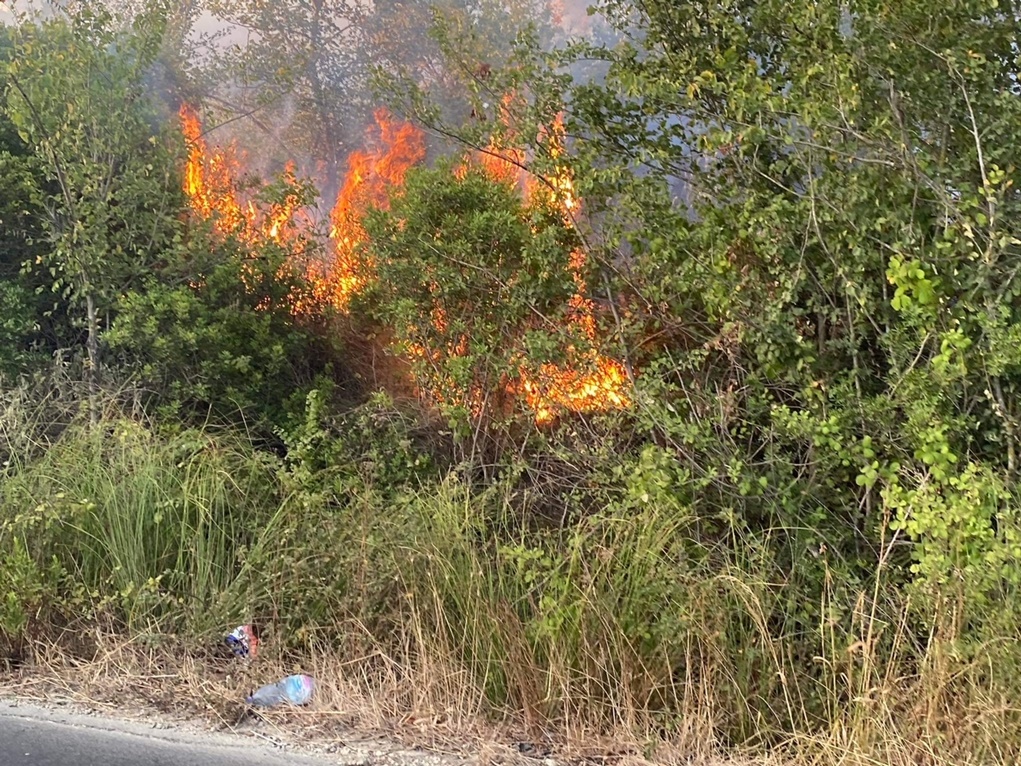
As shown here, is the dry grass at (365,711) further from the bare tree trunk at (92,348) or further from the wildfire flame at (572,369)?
the bare tree trunk at (92,348)

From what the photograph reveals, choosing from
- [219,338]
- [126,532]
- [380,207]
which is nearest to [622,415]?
[126,532]

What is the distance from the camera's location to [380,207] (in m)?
6.45

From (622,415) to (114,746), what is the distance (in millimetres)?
3035

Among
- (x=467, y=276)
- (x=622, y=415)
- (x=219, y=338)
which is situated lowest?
(x=622, y=415)

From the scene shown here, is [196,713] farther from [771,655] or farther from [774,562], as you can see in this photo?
[774,562]

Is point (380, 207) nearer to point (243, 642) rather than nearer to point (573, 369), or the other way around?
point (573, 369)

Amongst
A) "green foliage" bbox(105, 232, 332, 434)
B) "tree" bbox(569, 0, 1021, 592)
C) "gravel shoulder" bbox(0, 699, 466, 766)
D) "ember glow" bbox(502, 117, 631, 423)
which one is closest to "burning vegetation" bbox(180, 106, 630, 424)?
"ember glow" bbox(502, 117, 631, 423)

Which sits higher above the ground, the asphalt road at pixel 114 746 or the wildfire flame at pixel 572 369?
the wildfire flame at pixel 572 369

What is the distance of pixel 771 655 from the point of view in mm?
3096

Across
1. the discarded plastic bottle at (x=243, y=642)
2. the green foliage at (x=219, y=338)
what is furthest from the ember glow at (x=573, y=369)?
the green foliage at (x=219, y=338)

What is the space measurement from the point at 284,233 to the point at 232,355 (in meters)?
1.31

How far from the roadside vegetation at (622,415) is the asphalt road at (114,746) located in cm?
47

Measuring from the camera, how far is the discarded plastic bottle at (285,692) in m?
3.19

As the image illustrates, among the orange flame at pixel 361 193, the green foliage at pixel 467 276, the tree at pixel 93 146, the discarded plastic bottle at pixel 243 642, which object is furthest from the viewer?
the orange flame at pixel 361 193
